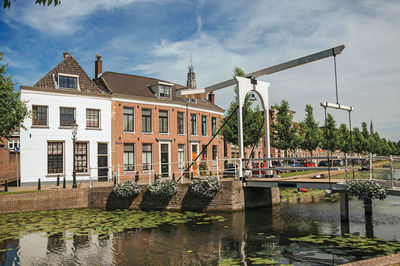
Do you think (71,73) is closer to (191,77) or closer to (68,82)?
(68,82)

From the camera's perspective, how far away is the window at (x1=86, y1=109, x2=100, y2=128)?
2336cm

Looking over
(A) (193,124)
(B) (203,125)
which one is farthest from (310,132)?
(A) (193,124)

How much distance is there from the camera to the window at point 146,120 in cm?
2587

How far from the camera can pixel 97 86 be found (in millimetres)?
25875

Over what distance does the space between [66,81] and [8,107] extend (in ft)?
18.2

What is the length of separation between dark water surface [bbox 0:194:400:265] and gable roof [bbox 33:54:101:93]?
10.6 m

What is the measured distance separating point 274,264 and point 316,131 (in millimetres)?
33115

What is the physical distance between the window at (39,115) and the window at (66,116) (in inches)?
40.8

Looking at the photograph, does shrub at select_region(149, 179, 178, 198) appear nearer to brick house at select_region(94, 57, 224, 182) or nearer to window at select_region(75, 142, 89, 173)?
brick house at select_region(94, 57, 224, 182)

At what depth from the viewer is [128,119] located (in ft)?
82.7

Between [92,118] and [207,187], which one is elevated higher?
[92,118]

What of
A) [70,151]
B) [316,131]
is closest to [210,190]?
[70,151]

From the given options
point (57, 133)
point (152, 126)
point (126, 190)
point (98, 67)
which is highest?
point (98, 67)

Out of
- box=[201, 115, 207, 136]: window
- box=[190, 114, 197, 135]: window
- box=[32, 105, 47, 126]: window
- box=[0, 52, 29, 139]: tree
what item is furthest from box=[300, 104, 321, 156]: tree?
box=[0, 52, 29, 139]: tree
